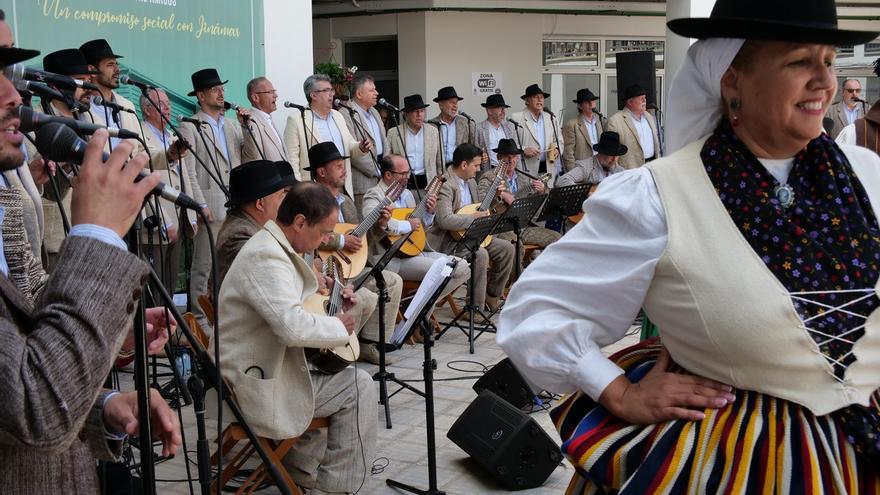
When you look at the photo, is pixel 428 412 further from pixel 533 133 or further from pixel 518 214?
pixel 533 133

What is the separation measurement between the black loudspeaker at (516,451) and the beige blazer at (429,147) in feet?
19.8

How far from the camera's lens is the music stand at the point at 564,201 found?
320 inches

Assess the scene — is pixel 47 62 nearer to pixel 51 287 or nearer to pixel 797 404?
pixel 51 287

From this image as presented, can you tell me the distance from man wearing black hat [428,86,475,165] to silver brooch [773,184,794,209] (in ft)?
31.1

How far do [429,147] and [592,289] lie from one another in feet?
28.6

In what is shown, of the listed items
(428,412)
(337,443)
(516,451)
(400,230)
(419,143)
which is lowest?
(516,451)

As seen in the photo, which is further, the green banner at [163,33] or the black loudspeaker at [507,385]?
the green banner at [163,33]

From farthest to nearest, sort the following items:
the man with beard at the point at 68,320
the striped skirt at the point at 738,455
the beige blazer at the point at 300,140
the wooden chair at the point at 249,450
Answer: the beige blazer at the point at 300,140 < the wooden chair at the point at 249,450 < the striped skirt at the point at 738,455 < the man with beard at the point at 68,320

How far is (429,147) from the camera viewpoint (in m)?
10.5

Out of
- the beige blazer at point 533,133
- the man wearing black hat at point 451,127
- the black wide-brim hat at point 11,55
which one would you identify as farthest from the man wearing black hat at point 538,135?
the black wide-brim hat at point 11,55

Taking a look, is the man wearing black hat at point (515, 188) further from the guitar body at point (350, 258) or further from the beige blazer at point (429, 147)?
the guitar body at point (350, 258)

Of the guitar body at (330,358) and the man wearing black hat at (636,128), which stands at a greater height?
the man wearing black hat at (636,128)

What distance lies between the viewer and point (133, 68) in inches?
293

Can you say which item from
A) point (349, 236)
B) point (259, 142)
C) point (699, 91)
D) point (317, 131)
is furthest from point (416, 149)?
point (699, 91)
